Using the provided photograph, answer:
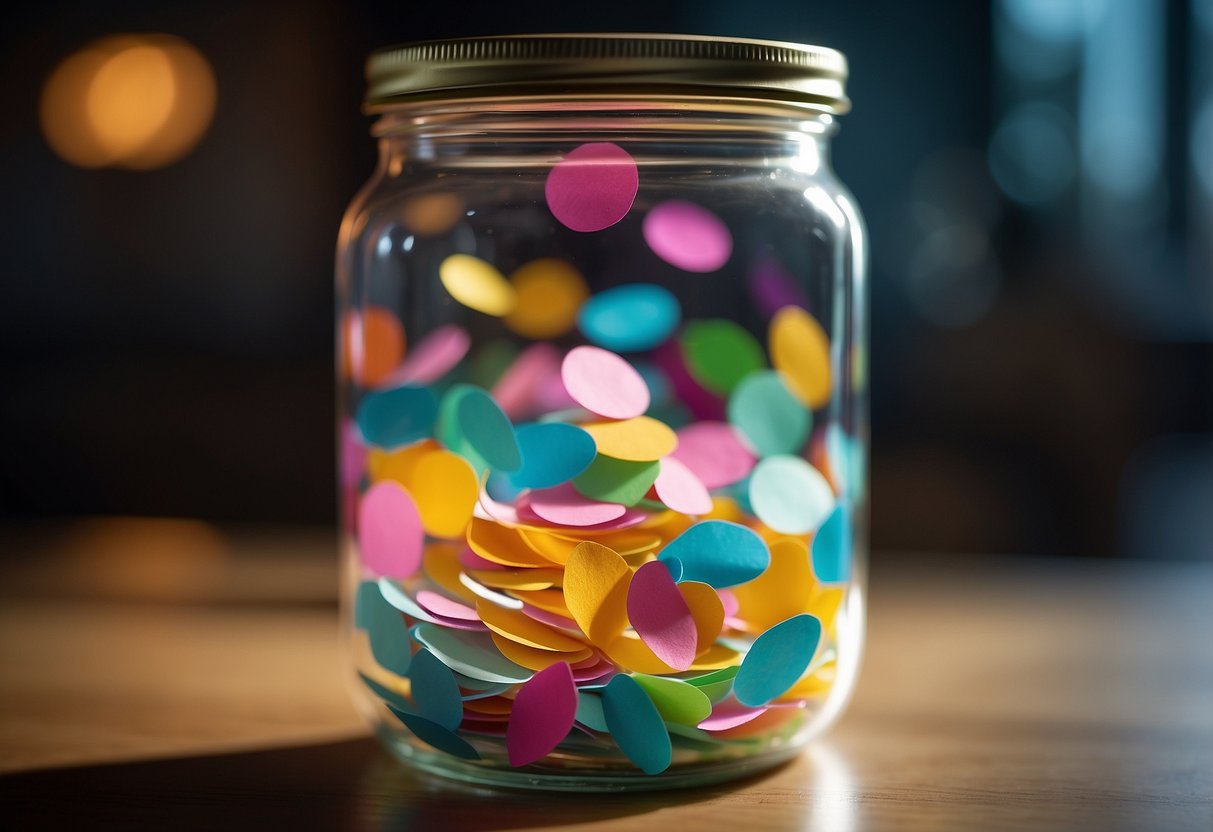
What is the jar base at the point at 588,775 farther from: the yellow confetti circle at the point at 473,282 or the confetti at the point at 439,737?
the yellow confetti circle at the point at 473,282

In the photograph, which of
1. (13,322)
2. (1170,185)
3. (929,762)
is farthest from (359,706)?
(13,322)

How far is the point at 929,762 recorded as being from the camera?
535 millimetres

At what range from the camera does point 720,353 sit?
64 cm

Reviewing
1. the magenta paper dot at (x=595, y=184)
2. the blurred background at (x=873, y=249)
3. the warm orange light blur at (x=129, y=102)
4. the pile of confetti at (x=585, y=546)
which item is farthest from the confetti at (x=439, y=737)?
the warm orange light blur at (x=129, y=102)

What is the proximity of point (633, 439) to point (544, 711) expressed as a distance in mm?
111

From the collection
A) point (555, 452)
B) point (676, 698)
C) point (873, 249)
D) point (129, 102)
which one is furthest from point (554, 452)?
point (129, 102)

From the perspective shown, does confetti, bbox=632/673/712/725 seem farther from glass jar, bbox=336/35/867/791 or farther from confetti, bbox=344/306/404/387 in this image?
confetti, bbox=344/306/404/387

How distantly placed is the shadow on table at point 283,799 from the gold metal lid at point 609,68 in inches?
10.4

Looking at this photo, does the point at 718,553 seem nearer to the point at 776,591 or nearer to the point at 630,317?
the point at 776,591

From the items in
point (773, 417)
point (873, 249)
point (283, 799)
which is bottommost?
point (873, 249)

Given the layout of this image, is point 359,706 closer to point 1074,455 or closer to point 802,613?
point 802,613

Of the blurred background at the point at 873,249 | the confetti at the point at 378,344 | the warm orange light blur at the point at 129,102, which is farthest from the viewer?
the warm orange light blur at the point at 129,102

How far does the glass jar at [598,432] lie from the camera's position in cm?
45

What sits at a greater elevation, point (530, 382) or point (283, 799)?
point (530, 382)
